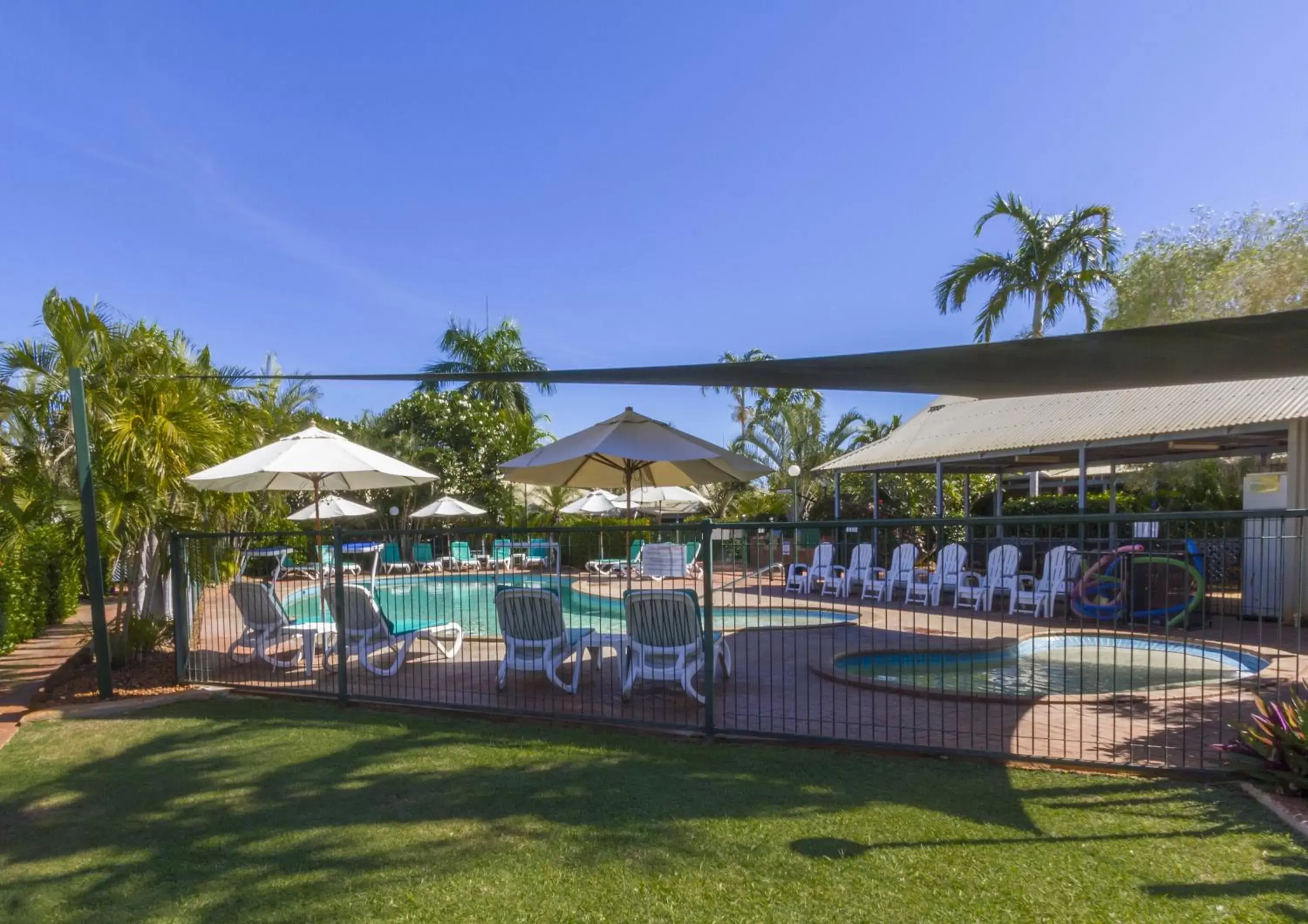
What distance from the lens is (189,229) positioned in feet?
49.6

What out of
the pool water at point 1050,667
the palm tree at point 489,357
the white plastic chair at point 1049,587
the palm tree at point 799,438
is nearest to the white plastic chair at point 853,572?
the white plastic chair at point 1049,587

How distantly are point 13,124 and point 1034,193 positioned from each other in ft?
80.0

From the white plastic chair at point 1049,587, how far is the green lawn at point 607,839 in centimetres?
663

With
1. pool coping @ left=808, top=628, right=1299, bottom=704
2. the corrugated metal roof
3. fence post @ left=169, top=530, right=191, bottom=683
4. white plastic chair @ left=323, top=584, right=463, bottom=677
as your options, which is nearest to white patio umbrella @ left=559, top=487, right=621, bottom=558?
the corrugated metal roof

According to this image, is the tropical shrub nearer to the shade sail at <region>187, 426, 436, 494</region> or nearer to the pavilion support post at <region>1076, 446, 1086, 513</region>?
the shade sail at <region>187, 426, 436, 494</region>

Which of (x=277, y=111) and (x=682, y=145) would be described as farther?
(x=682, y=145)

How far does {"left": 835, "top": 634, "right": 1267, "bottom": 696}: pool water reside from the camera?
7652mm

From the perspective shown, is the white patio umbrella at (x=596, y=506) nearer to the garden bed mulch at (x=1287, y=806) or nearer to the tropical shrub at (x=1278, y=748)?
the tropical shrub at (x=1278, y=748)

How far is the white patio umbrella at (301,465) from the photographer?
25.0 feet

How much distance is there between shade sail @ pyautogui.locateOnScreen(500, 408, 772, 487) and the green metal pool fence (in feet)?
2.57

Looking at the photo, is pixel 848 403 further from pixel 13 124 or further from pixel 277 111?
pixel 13 124

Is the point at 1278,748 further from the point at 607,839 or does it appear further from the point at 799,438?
the point at 799,438

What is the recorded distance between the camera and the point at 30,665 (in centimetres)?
840

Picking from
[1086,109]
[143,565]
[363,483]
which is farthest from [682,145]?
[143,565]
